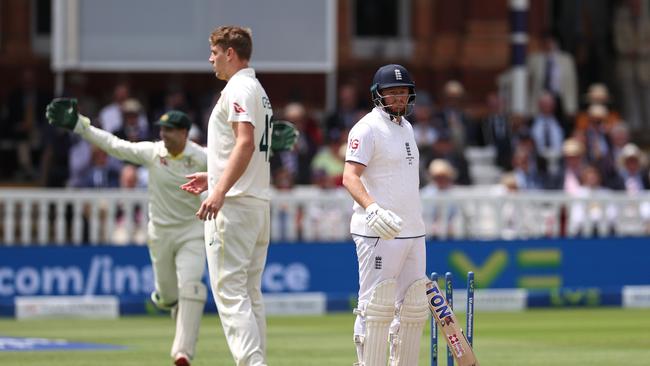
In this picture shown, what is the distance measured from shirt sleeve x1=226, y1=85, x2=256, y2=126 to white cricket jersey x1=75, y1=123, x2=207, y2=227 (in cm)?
184

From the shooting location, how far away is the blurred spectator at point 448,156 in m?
19.4

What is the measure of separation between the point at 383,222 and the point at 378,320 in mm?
620

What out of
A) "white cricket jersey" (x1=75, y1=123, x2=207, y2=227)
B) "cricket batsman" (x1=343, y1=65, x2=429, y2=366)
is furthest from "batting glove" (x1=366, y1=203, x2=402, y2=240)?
"white cricket jersey" (x1=75, y1=123, x2=207, y2=227)

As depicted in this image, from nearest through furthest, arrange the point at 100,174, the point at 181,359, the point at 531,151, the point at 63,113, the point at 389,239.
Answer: the point at 389,239 < the point at 181,359 < the point at 63,113 < the point at 100,174 < the point at 531,151

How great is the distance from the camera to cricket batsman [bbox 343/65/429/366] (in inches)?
356

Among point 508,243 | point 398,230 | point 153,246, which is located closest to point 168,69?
point 508,243

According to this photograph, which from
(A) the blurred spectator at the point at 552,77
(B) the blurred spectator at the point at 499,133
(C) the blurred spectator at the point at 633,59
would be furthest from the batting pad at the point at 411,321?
(C) the blurred spectator at the point at 633,59

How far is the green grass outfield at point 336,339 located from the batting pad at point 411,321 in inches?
87.2

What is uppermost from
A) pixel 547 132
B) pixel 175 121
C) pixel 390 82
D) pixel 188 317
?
pixel 390 82

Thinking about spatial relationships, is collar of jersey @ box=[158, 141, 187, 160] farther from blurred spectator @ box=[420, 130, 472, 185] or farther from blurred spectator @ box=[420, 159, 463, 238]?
blurred spectator @ box=[420, 130, 472, 185]

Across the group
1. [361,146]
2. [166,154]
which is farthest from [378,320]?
[166,154]

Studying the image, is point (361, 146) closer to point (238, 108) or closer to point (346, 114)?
point (238, 108)

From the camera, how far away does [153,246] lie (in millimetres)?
11117

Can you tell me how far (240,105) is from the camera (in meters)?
9.30
